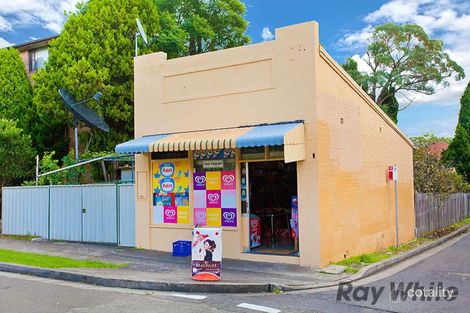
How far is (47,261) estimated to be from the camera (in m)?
11.3

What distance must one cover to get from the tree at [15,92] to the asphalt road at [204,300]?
50.3ft

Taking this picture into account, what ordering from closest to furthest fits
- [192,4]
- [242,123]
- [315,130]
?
1. [315,130]
2. [242,123]
3. [192,4]

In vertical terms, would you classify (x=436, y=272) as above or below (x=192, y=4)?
below

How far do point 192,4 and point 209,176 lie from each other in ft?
56.9

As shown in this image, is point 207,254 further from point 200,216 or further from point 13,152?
point 13,152

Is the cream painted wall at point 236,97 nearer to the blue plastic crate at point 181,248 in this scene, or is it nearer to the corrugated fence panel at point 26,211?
the blue plastic crate at point 181,248

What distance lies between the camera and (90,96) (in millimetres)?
20500

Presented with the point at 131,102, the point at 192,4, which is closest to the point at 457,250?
the point at 131,102

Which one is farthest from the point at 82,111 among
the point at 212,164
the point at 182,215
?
the point at 212,164

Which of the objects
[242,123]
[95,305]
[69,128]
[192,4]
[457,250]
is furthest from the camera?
[192,4]

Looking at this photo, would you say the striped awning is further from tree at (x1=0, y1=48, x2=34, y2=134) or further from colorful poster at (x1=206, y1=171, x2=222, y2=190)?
tree at (x1=0, y1=48, x2=34, y2=134)

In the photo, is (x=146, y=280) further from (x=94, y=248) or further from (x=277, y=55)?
(x=277, y=55)

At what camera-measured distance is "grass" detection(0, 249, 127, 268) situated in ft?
35.6

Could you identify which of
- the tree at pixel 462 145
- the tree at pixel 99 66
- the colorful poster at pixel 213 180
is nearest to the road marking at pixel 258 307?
the colorful poster at pixel 213 180
